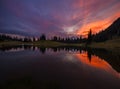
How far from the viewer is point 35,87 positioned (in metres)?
13.2

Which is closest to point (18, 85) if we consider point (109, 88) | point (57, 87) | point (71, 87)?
point (57, 87)

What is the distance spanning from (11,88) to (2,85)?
5.03 ft

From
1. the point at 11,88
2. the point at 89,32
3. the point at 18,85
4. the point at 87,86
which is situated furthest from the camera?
Result: the point at 89,32

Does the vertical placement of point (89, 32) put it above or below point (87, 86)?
above

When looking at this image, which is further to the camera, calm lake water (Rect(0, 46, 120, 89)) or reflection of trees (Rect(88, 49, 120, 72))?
reflection of trees (Rect(88, 49, 120, 72))

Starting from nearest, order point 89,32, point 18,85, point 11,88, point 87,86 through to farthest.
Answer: point 11,88
point 18,85
point 87,86
point 89,32

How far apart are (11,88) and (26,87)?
1532 millimetres

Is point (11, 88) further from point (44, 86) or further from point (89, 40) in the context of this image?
point (89, 40)

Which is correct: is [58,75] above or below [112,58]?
above

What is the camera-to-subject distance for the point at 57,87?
535 inches

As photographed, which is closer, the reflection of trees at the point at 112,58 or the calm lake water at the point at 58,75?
the calm lake water at the point at 58,75

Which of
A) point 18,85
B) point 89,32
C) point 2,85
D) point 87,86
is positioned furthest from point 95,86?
point 89,32

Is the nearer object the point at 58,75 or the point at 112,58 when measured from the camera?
the point at 58,75

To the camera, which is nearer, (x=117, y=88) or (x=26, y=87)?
(x=26, y=87)
